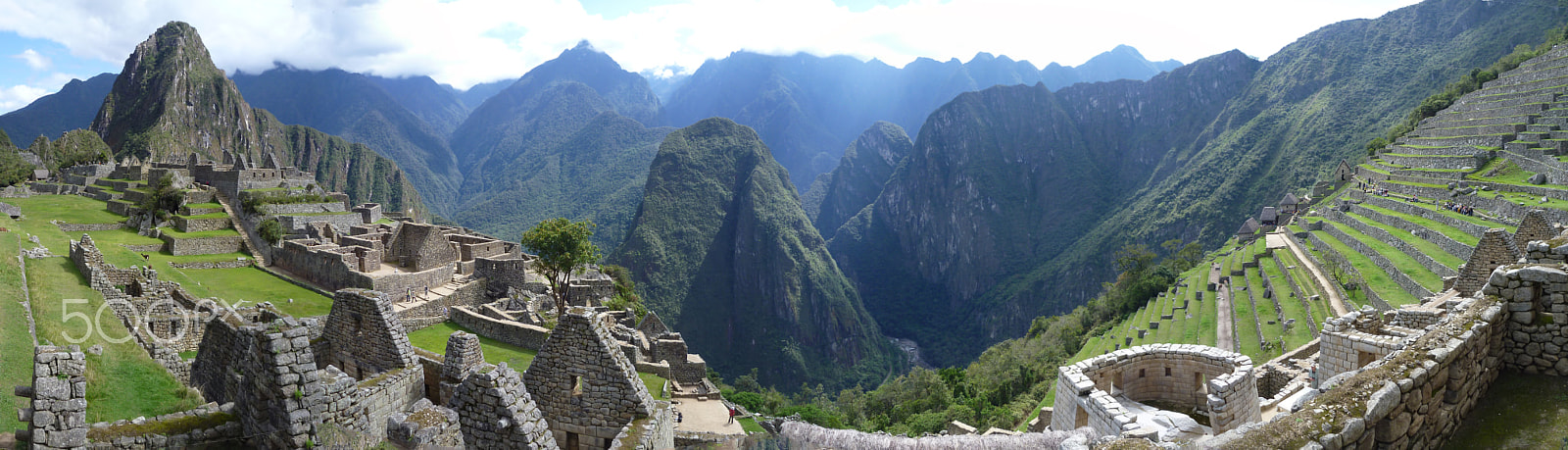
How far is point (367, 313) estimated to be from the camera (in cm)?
726

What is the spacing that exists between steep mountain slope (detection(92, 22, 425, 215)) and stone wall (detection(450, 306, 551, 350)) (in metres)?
100

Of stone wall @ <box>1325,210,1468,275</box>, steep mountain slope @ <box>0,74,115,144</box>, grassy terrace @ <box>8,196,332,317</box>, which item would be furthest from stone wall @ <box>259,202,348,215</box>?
steep mountain slope @ <box>0,74,115,144</box>

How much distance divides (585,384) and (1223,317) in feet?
111

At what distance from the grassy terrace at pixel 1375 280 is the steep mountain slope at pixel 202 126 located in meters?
116

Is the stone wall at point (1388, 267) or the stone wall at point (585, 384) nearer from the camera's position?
the stone wall at point (585, 384)

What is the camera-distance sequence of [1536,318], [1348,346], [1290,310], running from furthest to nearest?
1. [1290,310]
2. [1348,346]
3. [1536,318]

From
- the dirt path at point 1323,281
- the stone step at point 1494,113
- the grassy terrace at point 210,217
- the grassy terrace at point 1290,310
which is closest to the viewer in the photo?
the grassy terrace at point 1290,310

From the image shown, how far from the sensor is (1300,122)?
124m

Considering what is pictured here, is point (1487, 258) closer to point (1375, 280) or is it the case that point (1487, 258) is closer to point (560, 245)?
point (1375, 280)

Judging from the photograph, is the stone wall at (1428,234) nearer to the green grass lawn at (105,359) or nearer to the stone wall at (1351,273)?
the stone wall at (1351,273)

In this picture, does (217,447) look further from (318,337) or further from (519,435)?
(318,337)

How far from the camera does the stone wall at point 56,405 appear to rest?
171 inches

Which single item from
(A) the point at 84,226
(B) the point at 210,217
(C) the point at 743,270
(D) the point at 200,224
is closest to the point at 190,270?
(D) the point at 200,224

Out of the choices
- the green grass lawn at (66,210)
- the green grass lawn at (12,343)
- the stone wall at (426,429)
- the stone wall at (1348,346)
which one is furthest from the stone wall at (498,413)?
the green grass lawn at (66,210)
